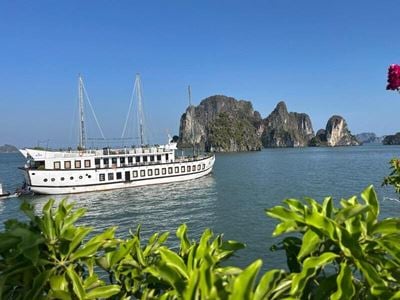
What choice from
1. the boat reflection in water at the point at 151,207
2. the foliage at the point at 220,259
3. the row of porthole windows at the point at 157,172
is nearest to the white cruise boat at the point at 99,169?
the row of porthole windows at the point at 157,172

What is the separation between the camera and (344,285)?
187 centimetres

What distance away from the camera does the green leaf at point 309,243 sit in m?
1.94

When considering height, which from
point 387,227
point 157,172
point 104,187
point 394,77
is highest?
point 394,77

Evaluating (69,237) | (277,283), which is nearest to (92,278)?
(69,237)

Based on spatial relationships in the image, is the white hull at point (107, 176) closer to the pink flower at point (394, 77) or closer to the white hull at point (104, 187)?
the white hull at point (104, 187)

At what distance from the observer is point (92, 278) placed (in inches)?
106

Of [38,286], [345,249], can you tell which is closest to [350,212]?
[345,249]

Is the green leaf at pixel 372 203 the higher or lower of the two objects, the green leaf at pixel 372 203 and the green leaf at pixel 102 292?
the higher

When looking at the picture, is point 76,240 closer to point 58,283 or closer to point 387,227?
point 58,283

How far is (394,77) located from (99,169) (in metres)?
40.2

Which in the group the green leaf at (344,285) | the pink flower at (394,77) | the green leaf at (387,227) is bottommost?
the green leaf at (344,285)

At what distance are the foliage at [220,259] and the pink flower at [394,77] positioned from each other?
7.31ft

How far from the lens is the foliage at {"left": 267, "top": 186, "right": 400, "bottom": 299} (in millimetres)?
1881

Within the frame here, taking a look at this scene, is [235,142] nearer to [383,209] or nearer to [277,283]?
[383,209]
